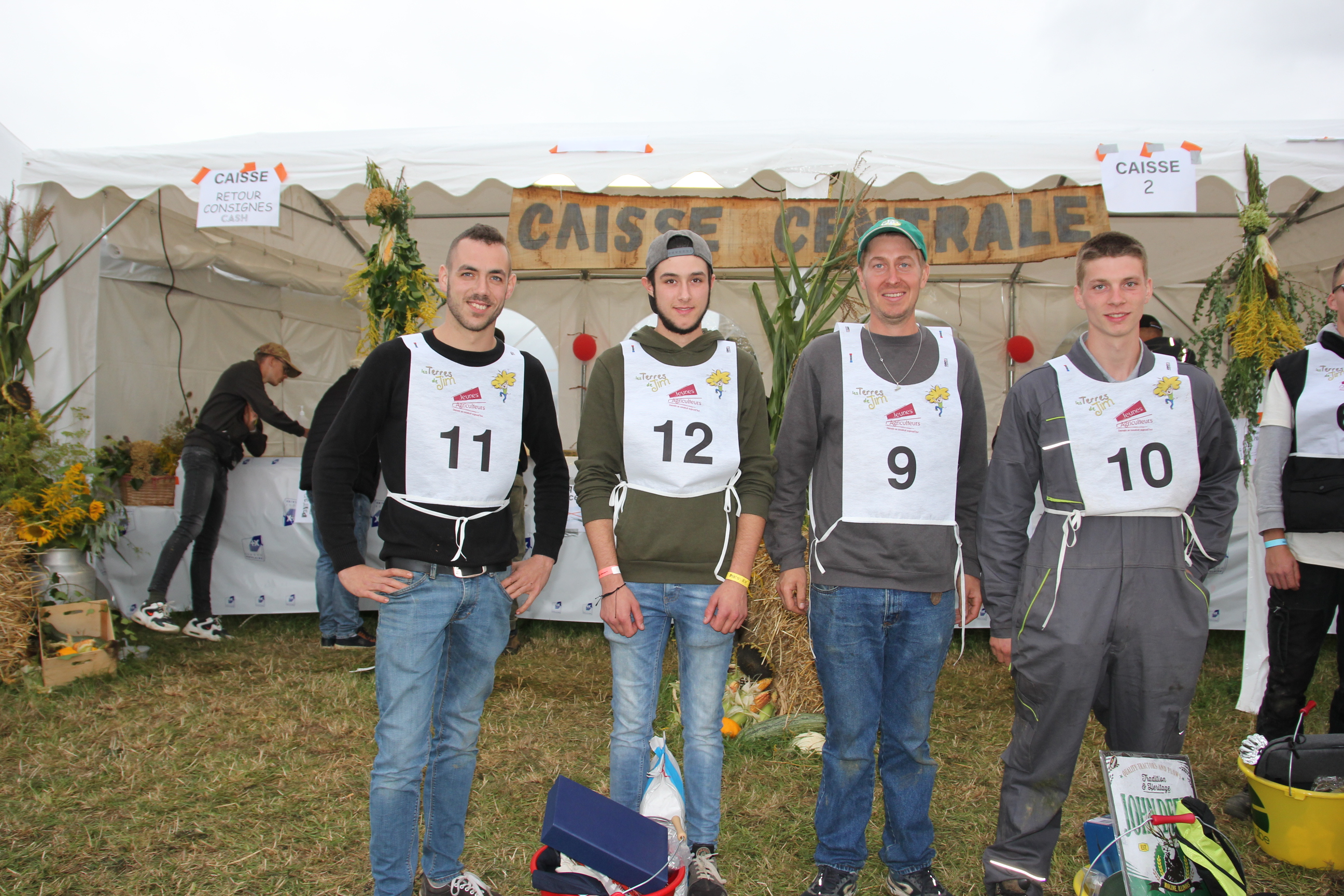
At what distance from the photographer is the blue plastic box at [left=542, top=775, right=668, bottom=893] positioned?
5.66 ft

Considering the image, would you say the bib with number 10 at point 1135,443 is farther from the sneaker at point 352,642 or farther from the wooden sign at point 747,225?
the sneaker at point 352,642

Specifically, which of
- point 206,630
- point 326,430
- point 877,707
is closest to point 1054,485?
point 877,707

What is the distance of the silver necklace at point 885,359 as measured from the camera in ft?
7.39

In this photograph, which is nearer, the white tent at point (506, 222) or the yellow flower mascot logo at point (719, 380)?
the yellow flower mascot logo at point (719, 380)

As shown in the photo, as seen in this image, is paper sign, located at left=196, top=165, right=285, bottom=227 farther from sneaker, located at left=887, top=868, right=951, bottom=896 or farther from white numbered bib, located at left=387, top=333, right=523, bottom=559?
sneaker, located at left=887, top=868, right=951, bottom=896

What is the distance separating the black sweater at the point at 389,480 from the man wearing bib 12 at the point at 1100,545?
1.36 m

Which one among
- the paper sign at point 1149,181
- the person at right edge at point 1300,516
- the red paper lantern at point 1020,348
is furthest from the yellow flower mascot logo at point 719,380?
the red paper lantern at point 1020,348

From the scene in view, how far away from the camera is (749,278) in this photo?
28.1ft

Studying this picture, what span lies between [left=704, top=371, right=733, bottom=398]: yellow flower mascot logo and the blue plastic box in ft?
3.49

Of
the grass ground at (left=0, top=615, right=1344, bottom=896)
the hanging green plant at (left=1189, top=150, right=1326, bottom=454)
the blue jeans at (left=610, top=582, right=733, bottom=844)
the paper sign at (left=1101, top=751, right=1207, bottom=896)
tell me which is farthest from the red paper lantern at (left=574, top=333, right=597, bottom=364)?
the paper sign at (left=1101, top=751, right=1207, bottom=896)

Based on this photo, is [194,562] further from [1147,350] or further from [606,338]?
[1147,350]

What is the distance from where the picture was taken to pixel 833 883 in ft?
7.36

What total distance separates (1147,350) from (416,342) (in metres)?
1.98

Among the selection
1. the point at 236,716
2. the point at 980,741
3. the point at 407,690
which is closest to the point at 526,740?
the point at 236,716
